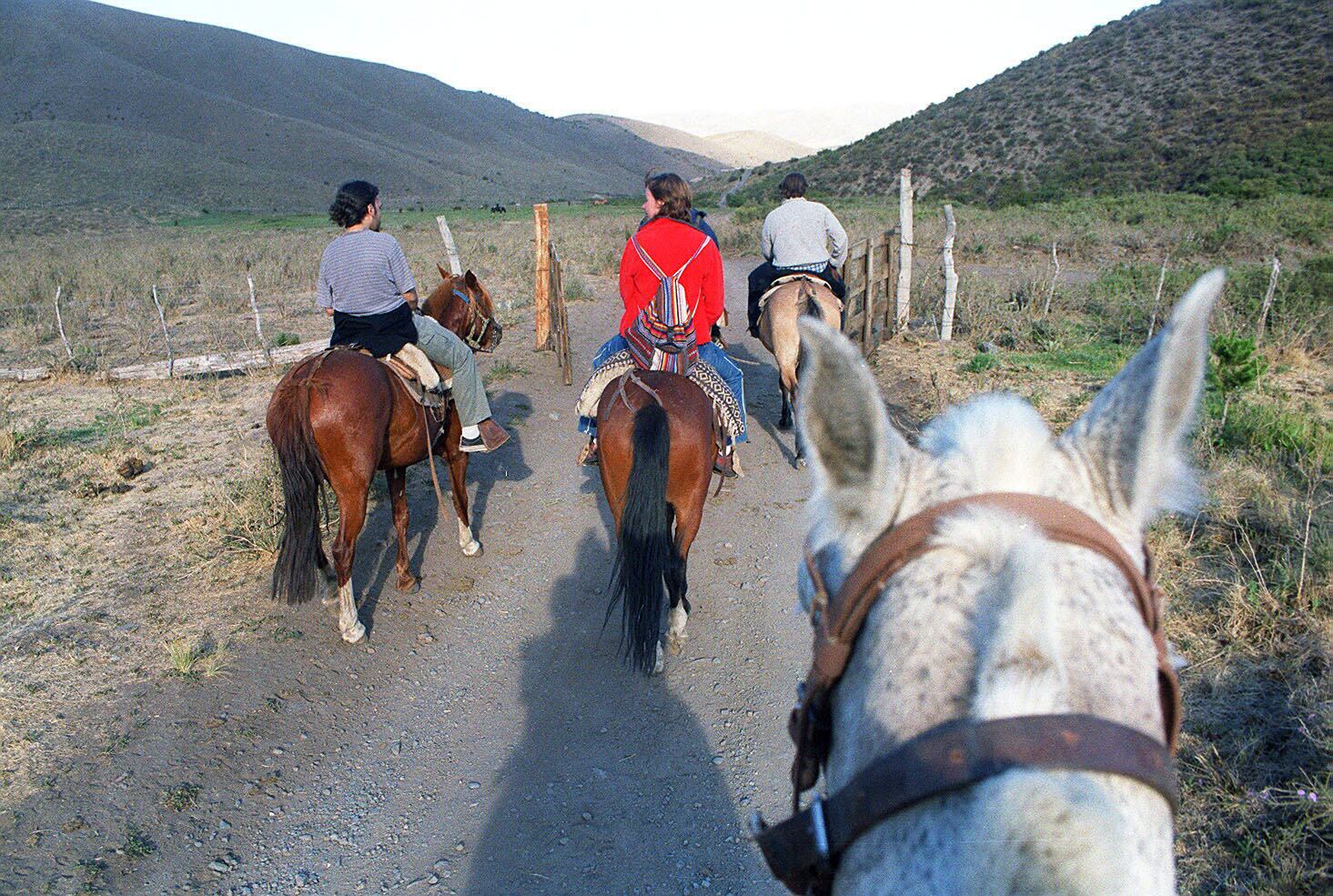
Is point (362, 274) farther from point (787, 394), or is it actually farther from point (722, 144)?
point (722, 144)

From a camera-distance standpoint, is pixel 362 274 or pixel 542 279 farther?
pixel 542 279

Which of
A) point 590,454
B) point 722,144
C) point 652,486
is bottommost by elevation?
point 590,454

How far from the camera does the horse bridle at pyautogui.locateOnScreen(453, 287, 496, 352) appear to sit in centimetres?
732

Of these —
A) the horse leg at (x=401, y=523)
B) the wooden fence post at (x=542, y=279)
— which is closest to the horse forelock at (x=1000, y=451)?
the horse leg at (x=401, y=523)

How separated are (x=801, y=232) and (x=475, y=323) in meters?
3.44

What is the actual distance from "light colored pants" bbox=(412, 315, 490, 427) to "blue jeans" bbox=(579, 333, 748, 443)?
1.15 m

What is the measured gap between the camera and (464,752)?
4105 mm

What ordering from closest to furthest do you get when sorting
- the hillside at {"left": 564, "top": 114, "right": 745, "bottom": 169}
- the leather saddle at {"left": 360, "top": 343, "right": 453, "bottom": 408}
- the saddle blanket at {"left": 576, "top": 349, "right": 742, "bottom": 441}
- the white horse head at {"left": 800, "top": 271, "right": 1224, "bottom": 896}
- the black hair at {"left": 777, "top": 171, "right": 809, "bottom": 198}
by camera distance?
the white horse head at {"left": 800, "top": 271, "right": 1224, "bottom": 896} < the saddle blanket at {"left": 576, "top": 349, "right": 742, "bottom": 441} < the leather saddle at {"left": 360, "top": 343, "right": 453, "bottom": 408} < the black hair at {"left": 777, "top": 171, "right": 809, "bottom": 198} < the hillside at {"left": 564, "top": 114, "right": 745, "bottom": 169}

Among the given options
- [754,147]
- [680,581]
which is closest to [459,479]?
[680,581]

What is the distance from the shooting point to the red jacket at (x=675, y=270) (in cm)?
534

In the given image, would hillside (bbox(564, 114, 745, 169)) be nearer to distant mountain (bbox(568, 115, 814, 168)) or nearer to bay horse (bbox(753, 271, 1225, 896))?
distant mountain (bbox(568, 115, 814, 168))

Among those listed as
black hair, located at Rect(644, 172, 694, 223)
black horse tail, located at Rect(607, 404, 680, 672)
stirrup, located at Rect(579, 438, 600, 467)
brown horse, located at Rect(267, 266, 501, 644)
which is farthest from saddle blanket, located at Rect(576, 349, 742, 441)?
brown horse, located at Rect(267, 266, 501, 644)

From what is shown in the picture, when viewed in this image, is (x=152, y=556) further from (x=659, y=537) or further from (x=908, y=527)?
(x=908, y=527)

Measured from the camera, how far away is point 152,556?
5918 millimetres
